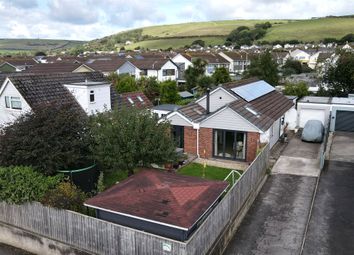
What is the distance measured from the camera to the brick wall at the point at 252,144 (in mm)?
22703

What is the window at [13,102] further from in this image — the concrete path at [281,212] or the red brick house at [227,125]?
the concrete path at [281,212]

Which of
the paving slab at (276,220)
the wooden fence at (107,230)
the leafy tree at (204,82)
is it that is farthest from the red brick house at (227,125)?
the leafy tree at (204,82)

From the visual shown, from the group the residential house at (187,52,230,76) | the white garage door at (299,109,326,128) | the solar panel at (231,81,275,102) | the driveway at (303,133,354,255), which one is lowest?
the driveway at (303,133,354,255)

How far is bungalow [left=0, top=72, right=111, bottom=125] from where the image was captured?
82.0ft

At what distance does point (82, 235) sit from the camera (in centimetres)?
1274

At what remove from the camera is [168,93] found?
4725cm

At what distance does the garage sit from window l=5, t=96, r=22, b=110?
25.8m

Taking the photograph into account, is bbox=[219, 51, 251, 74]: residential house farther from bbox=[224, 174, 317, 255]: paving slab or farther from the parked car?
bbox=[224, 174, 317, 255]: paving slab

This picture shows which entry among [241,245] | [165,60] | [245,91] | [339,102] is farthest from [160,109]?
[165,60]

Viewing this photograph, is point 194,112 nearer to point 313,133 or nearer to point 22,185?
point 313,133

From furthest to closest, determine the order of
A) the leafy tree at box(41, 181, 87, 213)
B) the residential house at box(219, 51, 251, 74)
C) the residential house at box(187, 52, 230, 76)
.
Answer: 1. the residential house at box(219, 51, 251, 74)
2. the residential house at box(187, 52, 230, 76)
3. the leafy tree at box(41, 181, 87, 213)

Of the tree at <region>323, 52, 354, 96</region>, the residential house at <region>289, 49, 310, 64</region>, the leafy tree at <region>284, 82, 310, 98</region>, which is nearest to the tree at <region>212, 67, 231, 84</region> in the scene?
the leafy tree at <region>284, 82, 310, 98</region>

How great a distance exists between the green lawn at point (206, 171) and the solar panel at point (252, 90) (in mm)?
6681

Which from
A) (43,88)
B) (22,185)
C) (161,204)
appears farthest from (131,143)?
(43,88)
